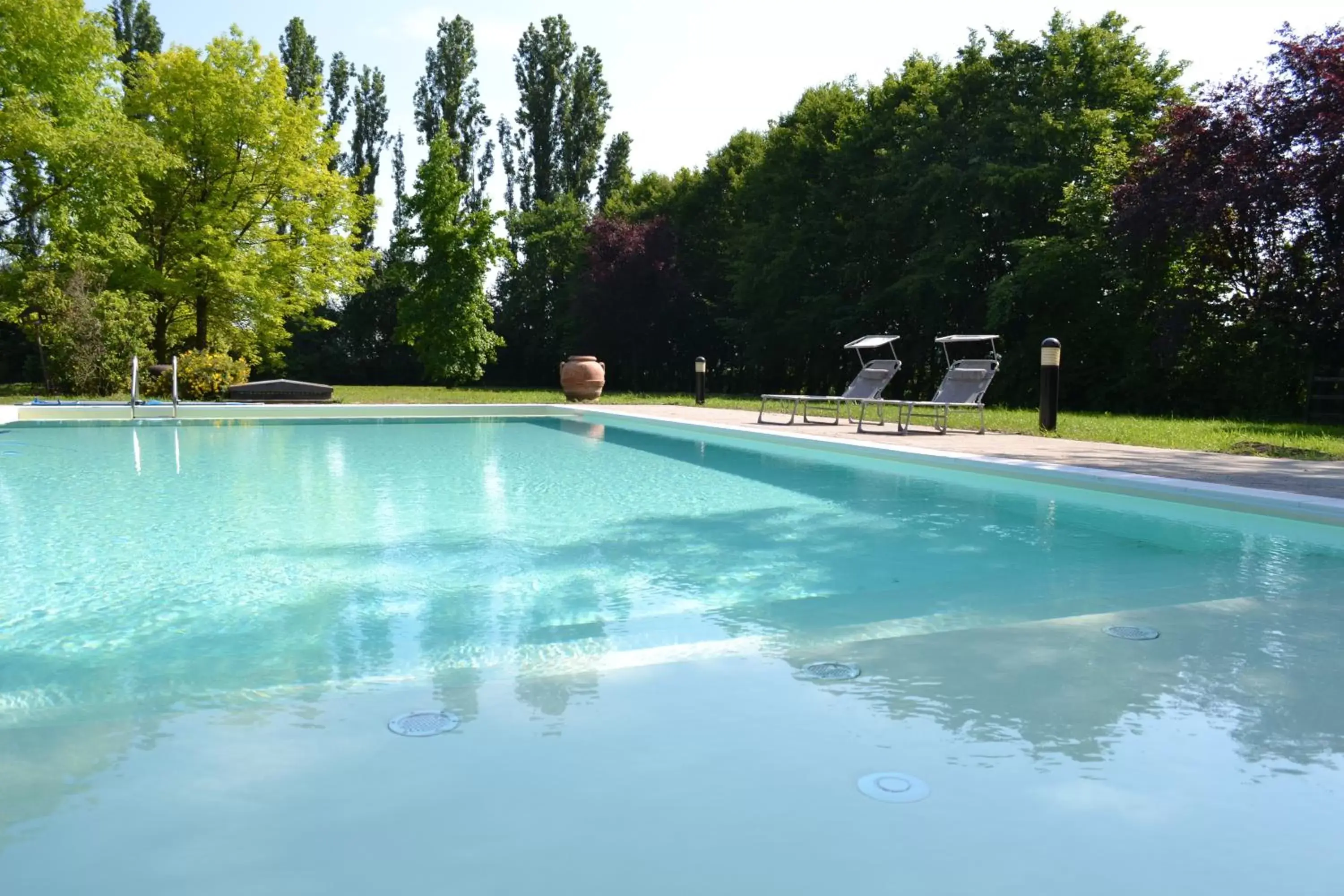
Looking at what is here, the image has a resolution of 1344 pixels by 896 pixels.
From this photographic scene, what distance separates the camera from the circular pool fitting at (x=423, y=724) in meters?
2.54

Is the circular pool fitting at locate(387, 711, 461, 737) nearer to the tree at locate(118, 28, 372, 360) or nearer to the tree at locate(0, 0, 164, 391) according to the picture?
the tree at locate(0, 0, 164, 391)

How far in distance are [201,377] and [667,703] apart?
1917 centimetres

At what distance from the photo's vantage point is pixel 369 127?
108 feet

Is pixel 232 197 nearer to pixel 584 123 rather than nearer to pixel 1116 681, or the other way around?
pixel 584 123

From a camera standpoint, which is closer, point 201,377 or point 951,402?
point 951,402

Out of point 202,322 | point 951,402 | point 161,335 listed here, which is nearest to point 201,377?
point 202,322

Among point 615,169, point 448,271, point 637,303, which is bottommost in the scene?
point 637,303

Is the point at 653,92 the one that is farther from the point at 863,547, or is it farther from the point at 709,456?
the point at 863,547

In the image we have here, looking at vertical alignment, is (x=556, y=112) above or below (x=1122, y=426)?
above

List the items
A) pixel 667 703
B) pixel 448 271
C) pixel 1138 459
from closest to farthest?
pixel 667 703
pixel 1138 459
pixel 448 271

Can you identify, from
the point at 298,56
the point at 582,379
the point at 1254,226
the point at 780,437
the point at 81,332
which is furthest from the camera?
the point at 298,56

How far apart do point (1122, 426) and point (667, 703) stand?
1135 centimetres

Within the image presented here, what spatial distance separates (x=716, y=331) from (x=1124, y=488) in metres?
22.8

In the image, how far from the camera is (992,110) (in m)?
20.7
